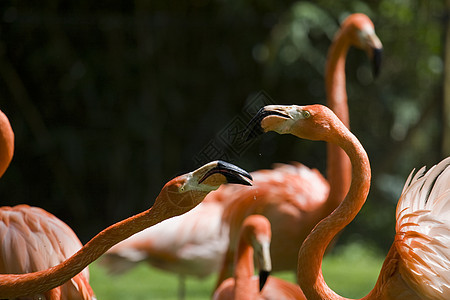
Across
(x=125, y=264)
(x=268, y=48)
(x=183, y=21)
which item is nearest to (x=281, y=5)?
(x=268, y=48)

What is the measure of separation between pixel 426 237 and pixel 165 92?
397 centimetres

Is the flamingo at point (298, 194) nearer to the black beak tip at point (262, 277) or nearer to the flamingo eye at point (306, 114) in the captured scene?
the black beak tip at point (262, 277)

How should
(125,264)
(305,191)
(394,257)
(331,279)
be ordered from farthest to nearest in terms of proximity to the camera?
(331,279) < (125,264) < (305,191) < (394,257)

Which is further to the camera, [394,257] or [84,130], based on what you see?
[84,130]

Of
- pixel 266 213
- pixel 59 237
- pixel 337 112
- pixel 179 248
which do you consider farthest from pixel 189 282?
pixel 59 237

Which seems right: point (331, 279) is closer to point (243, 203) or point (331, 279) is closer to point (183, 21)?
point (243, 203)

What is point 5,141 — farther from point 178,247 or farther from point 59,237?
point 178,247

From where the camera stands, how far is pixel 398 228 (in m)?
2.22

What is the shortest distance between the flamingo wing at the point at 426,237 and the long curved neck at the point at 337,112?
86cm

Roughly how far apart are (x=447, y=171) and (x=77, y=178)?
4.22 m

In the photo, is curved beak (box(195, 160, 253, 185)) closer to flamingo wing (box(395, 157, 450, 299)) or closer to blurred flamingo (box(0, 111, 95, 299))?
flamingo wing (box(395, 157, 450, 299))

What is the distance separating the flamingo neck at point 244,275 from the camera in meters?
2.88

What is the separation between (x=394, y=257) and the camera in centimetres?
217

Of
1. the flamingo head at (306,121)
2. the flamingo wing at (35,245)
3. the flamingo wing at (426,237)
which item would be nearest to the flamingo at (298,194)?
the flamingo wing at (426,237)
